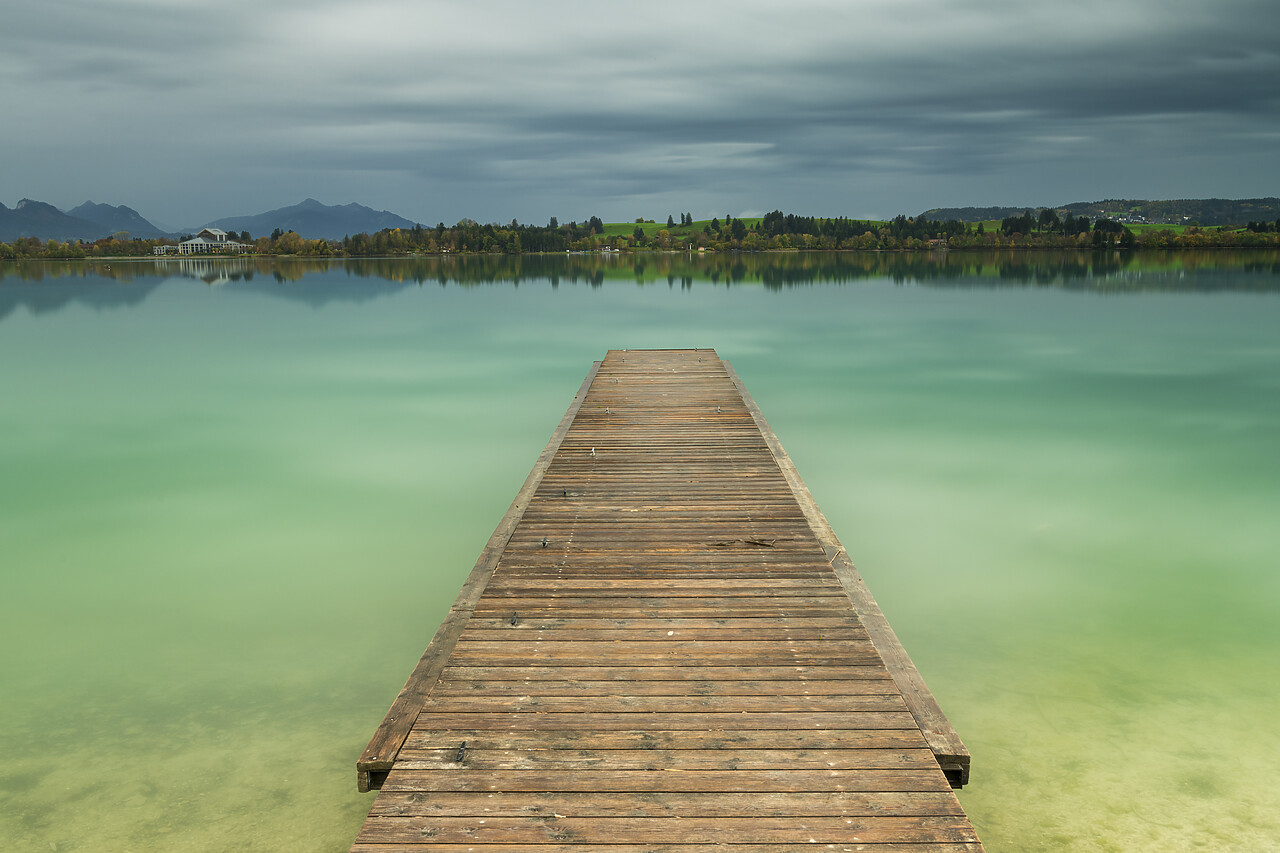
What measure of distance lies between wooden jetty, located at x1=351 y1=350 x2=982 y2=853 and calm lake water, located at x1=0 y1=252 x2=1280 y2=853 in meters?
1.38

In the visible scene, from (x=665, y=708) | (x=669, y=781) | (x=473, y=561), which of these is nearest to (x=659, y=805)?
(x=669, y=781)

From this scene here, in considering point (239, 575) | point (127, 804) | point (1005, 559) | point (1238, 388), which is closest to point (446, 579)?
point (239, 575)

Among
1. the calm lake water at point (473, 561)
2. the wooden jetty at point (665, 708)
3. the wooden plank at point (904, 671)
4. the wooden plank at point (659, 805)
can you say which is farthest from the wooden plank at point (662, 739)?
the calm lake water at point (473, 561)

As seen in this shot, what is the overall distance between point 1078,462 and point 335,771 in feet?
48.2

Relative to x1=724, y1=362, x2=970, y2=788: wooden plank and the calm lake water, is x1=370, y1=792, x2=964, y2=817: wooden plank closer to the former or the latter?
x1=724, y1=362, x2=970, y2=788: wooden plank

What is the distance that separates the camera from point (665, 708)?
5.33 meters

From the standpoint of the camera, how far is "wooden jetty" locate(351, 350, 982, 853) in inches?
170

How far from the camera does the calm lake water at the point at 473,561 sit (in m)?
6.22

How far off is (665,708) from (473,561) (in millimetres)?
6306

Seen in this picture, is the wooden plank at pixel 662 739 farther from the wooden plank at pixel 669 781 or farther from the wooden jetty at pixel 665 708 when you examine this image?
the wooden plank at pixel 669 781

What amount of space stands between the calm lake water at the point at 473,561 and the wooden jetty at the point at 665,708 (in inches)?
54.2


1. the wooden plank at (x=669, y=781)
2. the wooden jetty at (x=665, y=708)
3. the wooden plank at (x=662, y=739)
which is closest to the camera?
the wooden jetty at (x=665, y=708)

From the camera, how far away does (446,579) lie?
10461 mm

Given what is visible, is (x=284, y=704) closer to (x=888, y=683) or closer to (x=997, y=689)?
(x=888, y=683)
